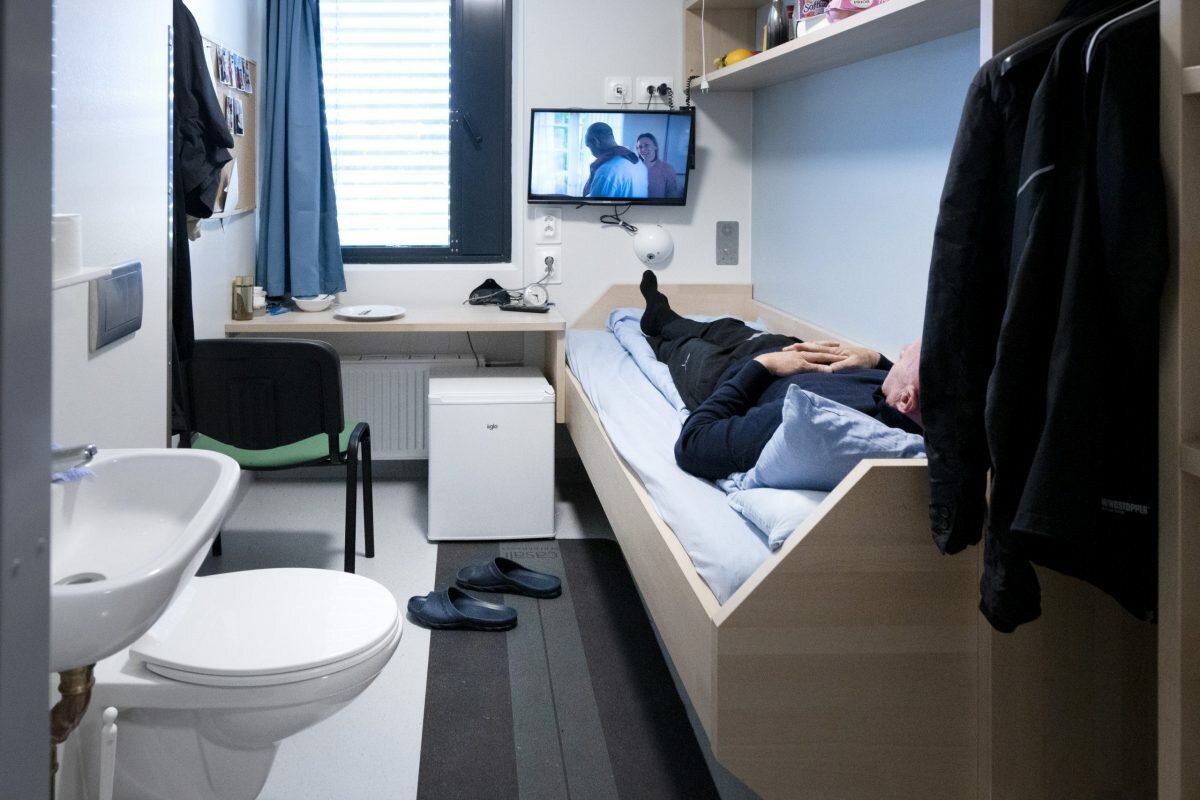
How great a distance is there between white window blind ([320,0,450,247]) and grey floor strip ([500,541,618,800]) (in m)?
1.75

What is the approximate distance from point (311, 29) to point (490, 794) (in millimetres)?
2899

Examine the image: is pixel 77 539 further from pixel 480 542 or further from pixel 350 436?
pixel 480 542

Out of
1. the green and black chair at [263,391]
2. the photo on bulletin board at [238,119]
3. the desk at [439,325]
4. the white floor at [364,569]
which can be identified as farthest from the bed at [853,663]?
the photo on bulletin board at [238,119]

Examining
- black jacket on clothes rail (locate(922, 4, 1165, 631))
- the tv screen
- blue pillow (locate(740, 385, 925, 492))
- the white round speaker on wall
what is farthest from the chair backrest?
black jacket on clothes rail (locate(922, 4, 1165, 631))

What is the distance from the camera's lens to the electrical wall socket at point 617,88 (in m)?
4.27

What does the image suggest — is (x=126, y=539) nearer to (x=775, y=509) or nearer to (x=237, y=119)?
(x=775, y=509)

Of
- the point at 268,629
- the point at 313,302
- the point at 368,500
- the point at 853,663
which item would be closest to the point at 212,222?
the point at 313,302

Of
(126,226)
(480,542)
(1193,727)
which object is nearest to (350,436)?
(480,542)

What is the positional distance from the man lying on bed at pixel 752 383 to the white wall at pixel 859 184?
10.2 inches

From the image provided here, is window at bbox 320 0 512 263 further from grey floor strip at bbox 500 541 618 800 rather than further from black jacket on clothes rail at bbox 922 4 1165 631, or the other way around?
black jacket on clothes rail at bbox 922 4 1165 631

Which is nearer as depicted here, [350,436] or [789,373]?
[789,373]

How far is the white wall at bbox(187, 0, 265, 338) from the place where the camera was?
339cm

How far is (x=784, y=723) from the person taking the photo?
1772 mm

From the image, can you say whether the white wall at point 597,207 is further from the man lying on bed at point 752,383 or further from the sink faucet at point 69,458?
the sink faucet at point 69,458
